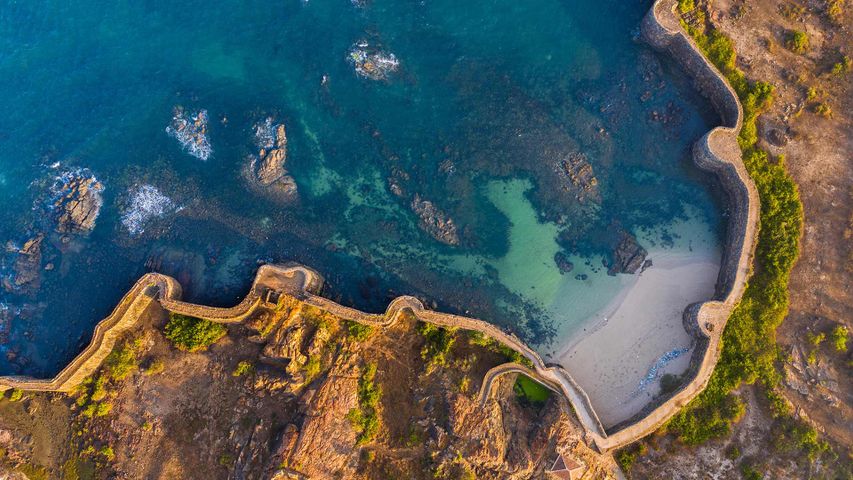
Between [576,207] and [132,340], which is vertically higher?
[576,207]

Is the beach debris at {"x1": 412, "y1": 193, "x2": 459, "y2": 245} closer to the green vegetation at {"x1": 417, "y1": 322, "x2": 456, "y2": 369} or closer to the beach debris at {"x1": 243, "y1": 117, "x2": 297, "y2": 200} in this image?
the green vegetation at {"x1": 417, "y1": 322, "x2": 456, "y2": 369}

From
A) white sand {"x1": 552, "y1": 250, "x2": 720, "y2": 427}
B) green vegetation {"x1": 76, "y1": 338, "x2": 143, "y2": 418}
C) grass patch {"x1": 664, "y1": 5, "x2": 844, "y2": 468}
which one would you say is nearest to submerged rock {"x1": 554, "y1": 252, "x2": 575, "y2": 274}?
white sand {"x1": 552, "y1": 250, "x2": 720, "y2": 427}

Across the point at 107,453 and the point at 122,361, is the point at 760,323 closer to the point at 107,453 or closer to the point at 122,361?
the point at 122,361

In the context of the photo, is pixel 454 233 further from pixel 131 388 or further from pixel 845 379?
pixel 845 379

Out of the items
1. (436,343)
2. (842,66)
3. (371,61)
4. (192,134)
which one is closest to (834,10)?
(842,66)

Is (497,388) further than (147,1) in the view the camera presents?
No

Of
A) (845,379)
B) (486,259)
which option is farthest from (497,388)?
(845,379)

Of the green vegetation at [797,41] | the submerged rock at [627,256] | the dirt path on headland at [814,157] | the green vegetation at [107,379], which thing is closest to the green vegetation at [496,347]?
the submerged rock at [627,256]
